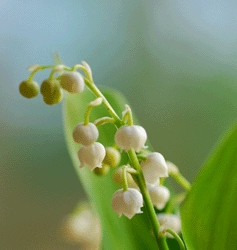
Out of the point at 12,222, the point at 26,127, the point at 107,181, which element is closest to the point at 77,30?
the point at 26,127

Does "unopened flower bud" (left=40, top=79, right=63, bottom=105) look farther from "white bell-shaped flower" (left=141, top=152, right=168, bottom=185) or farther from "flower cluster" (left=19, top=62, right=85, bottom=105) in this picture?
"white bell-shaped flower" (left=141, top=152, right=168, bottom=185)

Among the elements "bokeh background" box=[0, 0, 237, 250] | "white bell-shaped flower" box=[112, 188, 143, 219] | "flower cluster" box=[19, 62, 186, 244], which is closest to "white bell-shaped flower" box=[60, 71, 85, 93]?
"flower cluster" box=[19, 62, 186, 244]

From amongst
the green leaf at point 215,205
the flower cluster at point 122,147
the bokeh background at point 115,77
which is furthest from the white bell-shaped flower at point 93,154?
the bokeh background at point 115,77

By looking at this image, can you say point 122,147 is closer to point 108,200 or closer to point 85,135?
point 85,135

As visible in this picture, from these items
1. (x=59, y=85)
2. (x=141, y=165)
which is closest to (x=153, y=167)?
(x=141, y=165)

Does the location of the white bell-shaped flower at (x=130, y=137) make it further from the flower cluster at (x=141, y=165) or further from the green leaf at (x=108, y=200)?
the green leaf at (x=108, y=200)

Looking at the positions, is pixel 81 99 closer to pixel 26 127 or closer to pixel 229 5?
pixel 26 127
